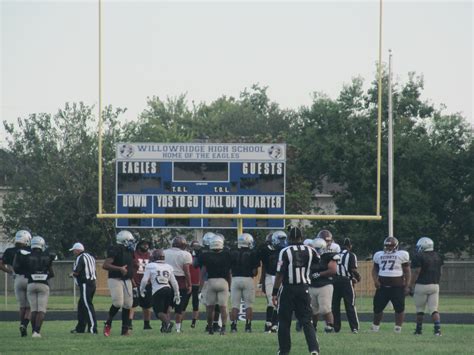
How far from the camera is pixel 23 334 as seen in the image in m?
22.6

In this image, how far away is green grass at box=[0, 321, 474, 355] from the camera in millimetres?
19078

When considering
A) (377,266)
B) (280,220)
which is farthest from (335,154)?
(377,266)

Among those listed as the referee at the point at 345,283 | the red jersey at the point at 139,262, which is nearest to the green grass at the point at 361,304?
the referee at the point at 345,283

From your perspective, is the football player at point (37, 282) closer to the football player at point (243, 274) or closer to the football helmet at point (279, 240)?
the football player at point (243, 274)

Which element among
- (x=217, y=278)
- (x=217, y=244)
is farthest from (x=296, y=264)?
(x=217, y=244)

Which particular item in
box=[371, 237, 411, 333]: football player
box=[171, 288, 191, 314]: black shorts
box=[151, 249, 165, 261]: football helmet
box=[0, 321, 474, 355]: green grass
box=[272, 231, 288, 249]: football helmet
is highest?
box=[272, 231, 288, 249]: football helmet

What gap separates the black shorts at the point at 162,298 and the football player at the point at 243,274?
1.30 m

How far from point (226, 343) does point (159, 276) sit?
304cm

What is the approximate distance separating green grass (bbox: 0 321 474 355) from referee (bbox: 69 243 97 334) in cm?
40

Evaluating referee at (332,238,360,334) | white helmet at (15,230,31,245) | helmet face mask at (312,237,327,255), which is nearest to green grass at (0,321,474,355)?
referee at (332,238,360,334)

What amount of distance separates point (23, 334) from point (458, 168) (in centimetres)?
3559

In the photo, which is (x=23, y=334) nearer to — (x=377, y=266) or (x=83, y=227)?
(x=377, y=266)

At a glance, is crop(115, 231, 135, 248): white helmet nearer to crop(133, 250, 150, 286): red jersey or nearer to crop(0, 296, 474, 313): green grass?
crop(133, 250, 150, 286): red jersey

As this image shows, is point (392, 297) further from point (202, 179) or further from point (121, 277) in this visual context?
point (202, 179)
